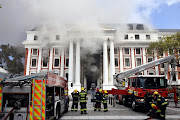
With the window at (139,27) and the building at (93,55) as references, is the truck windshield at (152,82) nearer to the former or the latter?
the building at (93,55)

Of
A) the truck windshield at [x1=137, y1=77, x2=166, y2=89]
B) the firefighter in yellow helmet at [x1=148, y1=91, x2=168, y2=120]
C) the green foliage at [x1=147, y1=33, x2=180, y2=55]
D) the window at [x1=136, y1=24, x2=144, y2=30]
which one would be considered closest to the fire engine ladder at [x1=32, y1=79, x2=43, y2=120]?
the firefighter in yellow helmet at [x1=148, y1=91, x2=168, y2=120]

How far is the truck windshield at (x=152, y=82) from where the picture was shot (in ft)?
32.0

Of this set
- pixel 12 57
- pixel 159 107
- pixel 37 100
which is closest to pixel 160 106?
pixel 159 107

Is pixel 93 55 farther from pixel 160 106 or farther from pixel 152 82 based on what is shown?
pixel 160 106

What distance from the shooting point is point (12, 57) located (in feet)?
128

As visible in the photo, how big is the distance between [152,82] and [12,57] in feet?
121

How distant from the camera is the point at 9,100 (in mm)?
5797

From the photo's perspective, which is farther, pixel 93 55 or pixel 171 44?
pixel 93 55

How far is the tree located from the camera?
37700mm

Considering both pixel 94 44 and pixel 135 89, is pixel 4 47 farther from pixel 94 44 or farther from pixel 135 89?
pixel 135 89

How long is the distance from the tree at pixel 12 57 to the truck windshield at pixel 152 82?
34522mm

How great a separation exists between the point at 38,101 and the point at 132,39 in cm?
3107

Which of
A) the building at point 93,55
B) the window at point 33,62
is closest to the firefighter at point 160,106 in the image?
the building at point 93,55

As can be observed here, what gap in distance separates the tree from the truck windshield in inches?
1359
